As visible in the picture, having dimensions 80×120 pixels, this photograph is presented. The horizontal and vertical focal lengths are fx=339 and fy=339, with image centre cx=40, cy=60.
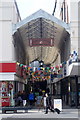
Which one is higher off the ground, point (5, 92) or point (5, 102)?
point (5, 92)

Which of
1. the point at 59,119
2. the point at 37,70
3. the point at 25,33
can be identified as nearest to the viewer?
the point at 59,119

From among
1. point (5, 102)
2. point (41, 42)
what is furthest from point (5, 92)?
point (41, 42)

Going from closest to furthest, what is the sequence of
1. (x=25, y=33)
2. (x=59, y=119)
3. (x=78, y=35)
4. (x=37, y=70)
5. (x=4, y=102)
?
(x=59, y=119), (x=4, y=102), (x=78, y=35), (x=25, y=33), (x=37, y=70)

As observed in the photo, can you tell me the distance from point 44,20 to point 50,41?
1924 millimetres

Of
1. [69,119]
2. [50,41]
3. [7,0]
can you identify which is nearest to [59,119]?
[69,119]

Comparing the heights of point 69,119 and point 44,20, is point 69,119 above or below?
below

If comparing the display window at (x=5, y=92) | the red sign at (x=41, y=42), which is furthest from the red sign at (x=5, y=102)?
the red sign at (x=41, y=42)

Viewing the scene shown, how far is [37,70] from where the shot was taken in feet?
118

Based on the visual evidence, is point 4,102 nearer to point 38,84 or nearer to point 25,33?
point 25,33

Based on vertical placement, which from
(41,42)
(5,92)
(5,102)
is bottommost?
(5,102)

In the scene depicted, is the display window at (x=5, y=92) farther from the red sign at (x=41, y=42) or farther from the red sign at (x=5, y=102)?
the red sign at (x=41, y=42)

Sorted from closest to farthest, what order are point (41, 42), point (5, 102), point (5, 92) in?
point (5, 102), point (5, 92), point (41, 42)

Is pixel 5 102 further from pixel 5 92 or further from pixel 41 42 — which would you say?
pixel 41 42

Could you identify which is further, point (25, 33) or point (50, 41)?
point (25, 33)
